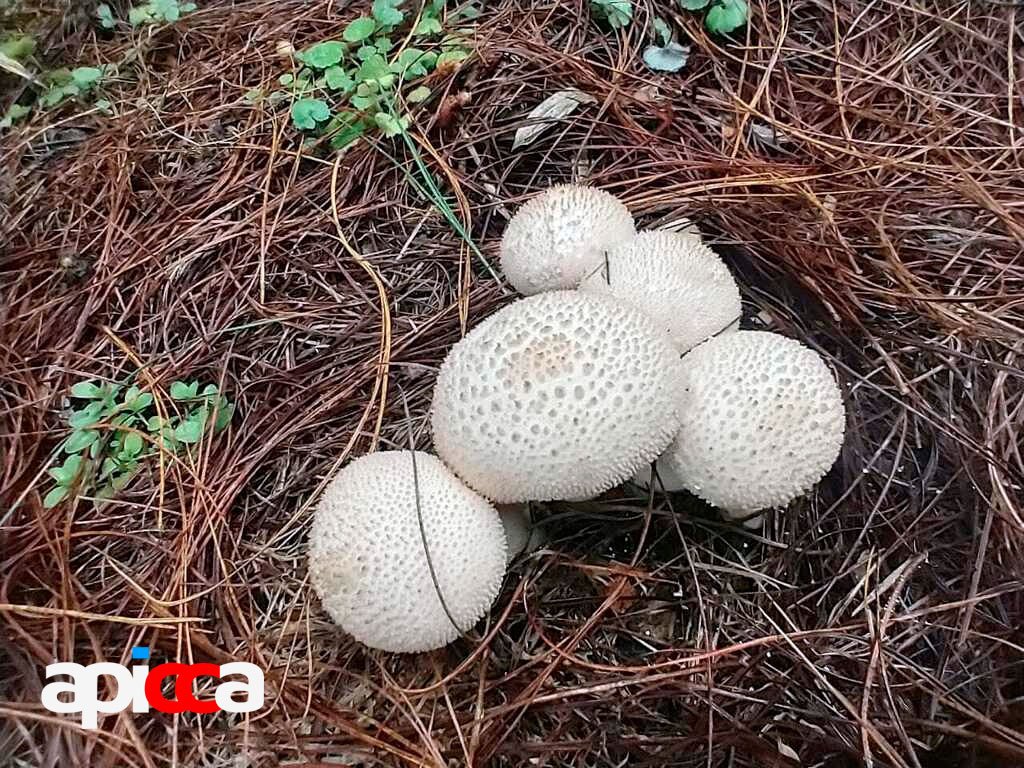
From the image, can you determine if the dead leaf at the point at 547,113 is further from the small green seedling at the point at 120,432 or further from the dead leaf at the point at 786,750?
the dead leaf at the point at 786,750

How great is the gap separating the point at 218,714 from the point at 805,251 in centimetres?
172

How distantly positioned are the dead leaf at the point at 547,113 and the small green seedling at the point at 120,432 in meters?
1.07

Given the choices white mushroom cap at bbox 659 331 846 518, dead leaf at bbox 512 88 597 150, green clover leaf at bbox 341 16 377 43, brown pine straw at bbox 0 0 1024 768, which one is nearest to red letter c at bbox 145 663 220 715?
brown pine straw at bbox 0 0 1024 768

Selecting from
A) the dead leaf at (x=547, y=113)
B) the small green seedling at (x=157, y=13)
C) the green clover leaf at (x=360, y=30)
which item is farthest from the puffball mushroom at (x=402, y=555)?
the small green seedling at (x=157, y=13)

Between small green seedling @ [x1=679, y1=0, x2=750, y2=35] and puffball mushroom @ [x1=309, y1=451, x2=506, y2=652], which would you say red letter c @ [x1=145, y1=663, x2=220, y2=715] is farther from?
small green seedling @ [x1=679, y1=0, x2=750, y2=35]

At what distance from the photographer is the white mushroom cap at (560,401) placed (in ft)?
5.02

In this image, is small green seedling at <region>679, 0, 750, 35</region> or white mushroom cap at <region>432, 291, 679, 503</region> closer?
white mushroom cap at <region>432, 291, 679, 503</region>

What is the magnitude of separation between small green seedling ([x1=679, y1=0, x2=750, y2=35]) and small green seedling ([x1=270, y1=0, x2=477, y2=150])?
0.68 meters

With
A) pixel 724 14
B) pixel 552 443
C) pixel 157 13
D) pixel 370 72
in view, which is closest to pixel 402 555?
pixel 552 443

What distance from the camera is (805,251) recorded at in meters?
2.16

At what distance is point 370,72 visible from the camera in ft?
8.06

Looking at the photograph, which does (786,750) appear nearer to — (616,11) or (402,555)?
(402,555)

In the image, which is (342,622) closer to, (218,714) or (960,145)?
(218,714)

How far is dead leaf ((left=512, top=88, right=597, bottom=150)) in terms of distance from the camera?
240cm
